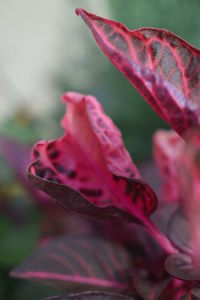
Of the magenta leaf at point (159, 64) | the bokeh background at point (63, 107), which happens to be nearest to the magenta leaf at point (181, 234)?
the magenta leaf at point (159, 64)

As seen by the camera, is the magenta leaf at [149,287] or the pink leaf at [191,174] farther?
the magenta leaf at [149,287]

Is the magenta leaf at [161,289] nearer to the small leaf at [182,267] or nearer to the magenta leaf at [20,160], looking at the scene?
the small leaf at [182,267]

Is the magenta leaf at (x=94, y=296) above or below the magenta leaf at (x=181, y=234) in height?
above

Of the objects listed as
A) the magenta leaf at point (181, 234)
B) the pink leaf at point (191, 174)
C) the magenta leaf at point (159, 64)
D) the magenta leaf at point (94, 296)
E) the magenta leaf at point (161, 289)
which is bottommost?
the magenta leaf at point (161, 289)

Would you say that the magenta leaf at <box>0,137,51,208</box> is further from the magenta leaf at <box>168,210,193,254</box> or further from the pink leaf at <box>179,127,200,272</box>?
the pink leaf at <box>179,127,200,272</box>

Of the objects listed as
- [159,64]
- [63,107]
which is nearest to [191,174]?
[159,64]

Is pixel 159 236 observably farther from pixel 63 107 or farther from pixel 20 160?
pixel 63 107

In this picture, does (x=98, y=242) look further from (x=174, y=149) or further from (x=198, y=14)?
(x=198, y=14)

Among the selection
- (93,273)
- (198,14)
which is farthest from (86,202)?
(198,14)
